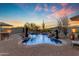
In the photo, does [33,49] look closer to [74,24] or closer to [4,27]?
[4,27]

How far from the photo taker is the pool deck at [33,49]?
345cm

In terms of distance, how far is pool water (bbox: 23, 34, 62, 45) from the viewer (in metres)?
3.46

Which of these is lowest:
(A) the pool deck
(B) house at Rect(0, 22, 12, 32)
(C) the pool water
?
(A) the pool deck

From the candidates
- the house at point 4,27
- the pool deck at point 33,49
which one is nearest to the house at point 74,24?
the pool deck at point 33,49

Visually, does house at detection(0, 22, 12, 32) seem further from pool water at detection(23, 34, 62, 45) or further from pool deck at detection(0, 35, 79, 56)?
pool water at detection(23, 34, 62, 45)

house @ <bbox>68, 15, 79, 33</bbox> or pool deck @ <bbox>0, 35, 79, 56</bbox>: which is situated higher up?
house @ <bbox>68, 15, 79, 33</bbox>

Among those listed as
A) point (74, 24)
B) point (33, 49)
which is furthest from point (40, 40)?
point (74, 24)

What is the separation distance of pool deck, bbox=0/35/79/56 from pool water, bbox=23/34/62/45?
0.17 feet

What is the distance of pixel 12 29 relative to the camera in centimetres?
347

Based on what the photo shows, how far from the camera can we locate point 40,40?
347 cm

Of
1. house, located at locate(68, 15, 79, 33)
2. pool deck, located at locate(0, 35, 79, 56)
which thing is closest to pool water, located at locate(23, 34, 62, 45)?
pool deck, located at locate(0, 35, 79, 56)

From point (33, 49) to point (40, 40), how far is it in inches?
6.1

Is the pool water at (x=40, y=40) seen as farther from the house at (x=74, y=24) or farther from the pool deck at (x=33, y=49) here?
the house at (x=74, y=24)

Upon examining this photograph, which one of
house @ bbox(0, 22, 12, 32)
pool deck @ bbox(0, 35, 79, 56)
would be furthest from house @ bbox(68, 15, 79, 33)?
house @ bbox(0, 22, 12, 32)
